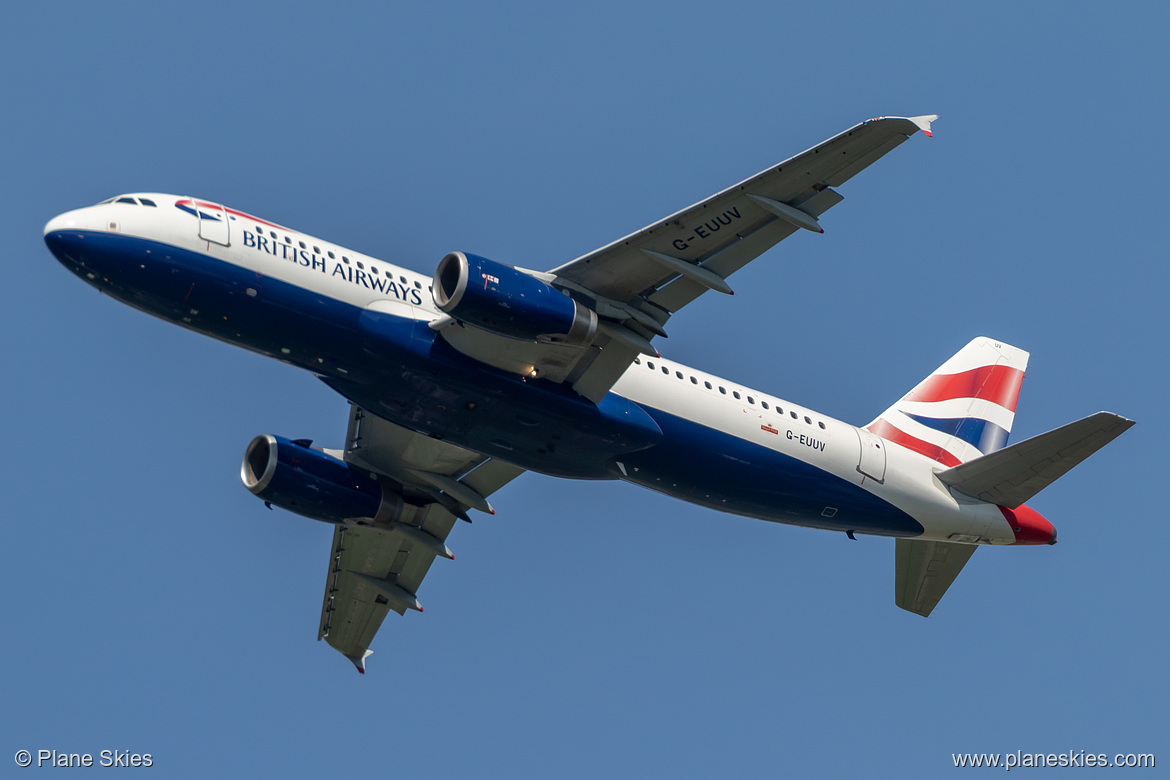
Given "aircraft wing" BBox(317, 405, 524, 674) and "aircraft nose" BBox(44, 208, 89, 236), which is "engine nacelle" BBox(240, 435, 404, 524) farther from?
"aircraft nose" BBox(44, 208, 89, 236)

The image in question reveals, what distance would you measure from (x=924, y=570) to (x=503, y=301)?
1672cm

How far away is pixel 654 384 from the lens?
32.9m

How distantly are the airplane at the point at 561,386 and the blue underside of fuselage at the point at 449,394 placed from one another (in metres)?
0.05

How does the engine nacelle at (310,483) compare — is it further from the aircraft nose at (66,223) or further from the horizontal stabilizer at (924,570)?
the horizontal stabilizer at (924,570)

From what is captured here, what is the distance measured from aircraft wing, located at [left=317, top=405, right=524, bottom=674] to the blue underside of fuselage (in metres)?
4.80

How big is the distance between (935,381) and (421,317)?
17718 millimetres

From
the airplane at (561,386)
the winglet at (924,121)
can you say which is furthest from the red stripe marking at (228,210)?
the winglet at (924,121)

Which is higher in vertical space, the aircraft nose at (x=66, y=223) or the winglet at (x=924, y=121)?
the winglet at (x=924, y=121)

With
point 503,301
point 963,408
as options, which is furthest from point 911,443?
point 503,301

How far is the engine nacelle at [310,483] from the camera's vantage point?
35906mm

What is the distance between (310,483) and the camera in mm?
36312

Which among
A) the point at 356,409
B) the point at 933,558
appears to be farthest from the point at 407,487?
the point at 933,558

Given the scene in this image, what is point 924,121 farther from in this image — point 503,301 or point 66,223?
point 66,223

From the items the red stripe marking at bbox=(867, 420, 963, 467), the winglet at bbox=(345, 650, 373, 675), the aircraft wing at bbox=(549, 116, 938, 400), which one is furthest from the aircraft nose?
the red stripe marking at bbox=(867, 420, 963, 467)
